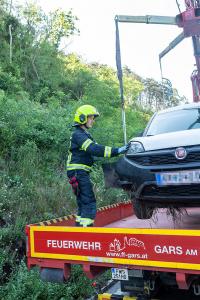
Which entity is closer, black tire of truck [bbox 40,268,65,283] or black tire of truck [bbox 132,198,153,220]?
black tire of truck [bbox 40,268,65,283]

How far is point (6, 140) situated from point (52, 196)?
2287mm

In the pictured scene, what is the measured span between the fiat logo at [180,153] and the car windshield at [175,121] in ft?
3.40

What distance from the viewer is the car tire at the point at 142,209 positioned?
4.45m

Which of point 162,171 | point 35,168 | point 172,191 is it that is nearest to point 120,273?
point 172,191

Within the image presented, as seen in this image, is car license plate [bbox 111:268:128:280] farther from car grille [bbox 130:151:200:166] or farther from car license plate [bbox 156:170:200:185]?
car grille [bbox 130:151:200:166]

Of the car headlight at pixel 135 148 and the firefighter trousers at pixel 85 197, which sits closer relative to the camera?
the car headlight at pixel 135 148

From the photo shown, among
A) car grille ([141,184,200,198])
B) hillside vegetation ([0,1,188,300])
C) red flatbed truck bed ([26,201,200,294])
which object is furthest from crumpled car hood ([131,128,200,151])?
hillside vegetation ([0,1,188,300])

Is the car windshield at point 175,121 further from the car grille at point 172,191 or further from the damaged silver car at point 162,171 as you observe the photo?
the car grille at point 172,191

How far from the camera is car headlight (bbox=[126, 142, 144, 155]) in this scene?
14.4 ft

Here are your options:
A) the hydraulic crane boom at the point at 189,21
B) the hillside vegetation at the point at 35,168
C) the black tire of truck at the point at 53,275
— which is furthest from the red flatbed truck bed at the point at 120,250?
the hydraulic crane boom at the point at 189,21

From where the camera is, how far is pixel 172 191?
4031mm

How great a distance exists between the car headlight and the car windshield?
873mm

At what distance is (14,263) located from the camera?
20.9ft

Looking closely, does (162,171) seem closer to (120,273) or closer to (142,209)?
(142,209)
